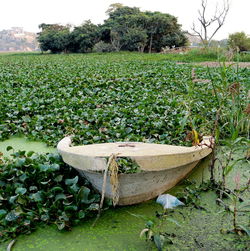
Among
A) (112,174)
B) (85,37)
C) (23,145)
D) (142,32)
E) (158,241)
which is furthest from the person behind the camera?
(85,37)

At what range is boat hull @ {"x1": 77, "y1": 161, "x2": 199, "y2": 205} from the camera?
185 centimetres

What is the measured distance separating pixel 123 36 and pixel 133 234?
20.5 m

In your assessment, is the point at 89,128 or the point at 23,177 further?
the point at 89,128

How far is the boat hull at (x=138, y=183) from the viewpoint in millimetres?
1847

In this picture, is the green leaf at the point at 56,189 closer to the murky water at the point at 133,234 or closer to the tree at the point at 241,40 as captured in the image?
the murky water at the point at 133,234

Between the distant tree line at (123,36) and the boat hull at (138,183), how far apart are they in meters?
19.3

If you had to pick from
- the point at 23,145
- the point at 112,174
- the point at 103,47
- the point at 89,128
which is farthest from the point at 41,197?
the point at 103,47

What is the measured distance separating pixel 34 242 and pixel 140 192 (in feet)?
2.18

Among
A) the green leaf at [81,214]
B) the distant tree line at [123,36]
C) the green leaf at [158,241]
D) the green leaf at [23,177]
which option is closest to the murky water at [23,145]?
the green leaf at [23,177]

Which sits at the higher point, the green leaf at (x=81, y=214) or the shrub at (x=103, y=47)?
the shrub at (x=103, y=47)

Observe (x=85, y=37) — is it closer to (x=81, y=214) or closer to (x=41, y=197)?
(x=41, y=197)

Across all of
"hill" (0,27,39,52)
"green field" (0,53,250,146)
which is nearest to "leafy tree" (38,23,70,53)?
"green field" (0,53,250,146)

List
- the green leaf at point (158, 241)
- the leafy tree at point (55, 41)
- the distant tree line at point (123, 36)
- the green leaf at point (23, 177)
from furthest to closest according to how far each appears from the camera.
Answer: the leafy tree at point (55, 41) → the distant tree line at point (123, 36) → the green leaf at point (23, 177) → the green leaf at point (158, 241)

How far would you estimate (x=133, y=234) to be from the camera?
171 centimetres
